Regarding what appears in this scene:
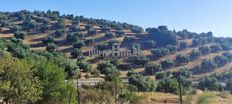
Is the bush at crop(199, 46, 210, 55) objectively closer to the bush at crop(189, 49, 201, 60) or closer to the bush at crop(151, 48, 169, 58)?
the bush at crop(189, 49, 201, 60)

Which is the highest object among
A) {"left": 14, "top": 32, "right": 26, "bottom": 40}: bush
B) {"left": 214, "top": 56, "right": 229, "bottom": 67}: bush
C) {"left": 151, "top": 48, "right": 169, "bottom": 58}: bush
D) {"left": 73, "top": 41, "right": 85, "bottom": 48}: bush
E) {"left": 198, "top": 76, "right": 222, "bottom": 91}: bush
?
{"left": 14, "top": 32, "right": 26, "bottom": 40}: bush

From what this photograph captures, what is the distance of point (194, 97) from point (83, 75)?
30.1 metres

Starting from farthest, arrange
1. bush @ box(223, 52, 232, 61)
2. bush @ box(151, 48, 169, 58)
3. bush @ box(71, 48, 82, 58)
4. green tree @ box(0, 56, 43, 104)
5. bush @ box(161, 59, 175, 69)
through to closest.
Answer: bush @ box(223, 52, 232, 61) → bush @ box(151, 48, 169, 58) → bush @ box(161, 59, 175, 69) → bush @ box(71, 48, 82, 58) → green tree @ box(0, 56, 43, 104)

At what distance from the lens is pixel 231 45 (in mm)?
154125

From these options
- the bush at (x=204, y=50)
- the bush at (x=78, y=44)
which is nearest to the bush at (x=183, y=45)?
the bush at (x=204, y=50)

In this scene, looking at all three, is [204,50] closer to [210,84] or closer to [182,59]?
[182,59]

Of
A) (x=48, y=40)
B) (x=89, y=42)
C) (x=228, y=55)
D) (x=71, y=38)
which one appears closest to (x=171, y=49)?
(x=228, y=55)

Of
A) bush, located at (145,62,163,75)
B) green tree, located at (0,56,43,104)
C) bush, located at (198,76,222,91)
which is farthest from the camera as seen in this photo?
bush, located at (145,62,163,75)

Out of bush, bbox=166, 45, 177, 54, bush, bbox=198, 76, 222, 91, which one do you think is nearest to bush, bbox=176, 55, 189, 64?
bush, bbox=166, 45, 177, 54

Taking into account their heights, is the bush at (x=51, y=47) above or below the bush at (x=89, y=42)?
below

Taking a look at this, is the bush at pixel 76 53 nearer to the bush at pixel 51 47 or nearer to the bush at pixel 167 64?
the bush at pixel 51 47

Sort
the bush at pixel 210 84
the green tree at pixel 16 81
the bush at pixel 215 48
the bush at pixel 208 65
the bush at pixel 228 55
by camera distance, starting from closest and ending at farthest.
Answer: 1. the green tree at pixel 16 81
2. the bush at pixel 210 84
3. the bush at pixel 208 65
4. the bush at pixel 228 55
5. the bush at pixel 215 48

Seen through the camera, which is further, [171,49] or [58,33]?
[58,33]

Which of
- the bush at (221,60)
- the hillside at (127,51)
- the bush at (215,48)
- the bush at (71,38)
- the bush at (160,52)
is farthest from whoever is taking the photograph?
the bush at (215,48)
